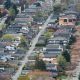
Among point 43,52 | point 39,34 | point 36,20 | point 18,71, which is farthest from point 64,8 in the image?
point 18,71

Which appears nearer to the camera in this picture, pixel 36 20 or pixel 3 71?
pixel 3 71

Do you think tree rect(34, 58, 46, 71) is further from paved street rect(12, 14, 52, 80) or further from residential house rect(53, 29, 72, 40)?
residential house rect(53, 29, 72, 40)

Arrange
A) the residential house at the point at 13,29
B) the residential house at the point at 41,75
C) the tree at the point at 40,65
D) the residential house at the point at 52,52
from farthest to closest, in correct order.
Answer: the residential house at the point at 13,29 < the residential house at the point at 52,52 < the tree at the point at 40,65 < the residential house at the point at 41,75

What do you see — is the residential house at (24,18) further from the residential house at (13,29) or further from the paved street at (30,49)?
the residential house at (13,29)

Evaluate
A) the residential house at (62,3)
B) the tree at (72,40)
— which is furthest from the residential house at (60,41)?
the residential house at (62,3)

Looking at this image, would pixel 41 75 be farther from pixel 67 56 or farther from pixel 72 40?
pixel 72 40

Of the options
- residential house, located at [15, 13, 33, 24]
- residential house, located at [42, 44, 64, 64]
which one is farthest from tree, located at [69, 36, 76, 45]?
residential house, located at [15, 13, 33, 24]

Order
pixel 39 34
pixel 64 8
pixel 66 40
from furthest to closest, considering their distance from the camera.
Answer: pixel 64 8 → pixel 39 34 → pixel 66 40

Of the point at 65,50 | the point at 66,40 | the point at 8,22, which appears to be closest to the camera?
the point at 65,50

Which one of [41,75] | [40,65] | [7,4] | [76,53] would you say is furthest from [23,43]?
[7,4]

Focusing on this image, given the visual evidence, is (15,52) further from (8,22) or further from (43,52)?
(8,22)

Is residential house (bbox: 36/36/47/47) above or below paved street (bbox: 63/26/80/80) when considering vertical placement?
above
